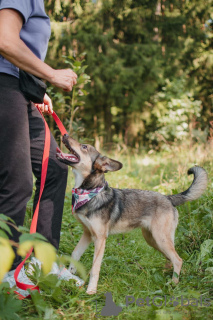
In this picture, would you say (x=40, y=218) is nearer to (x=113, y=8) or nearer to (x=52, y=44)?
(x=52, y=44)

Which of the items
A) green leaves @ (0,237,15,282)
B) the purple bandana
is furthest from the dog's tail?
green leaves @ (0,237,15,282)

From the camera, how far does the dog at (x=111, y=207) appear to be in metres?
3.10

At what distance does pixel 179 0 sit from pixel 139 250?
570 inches

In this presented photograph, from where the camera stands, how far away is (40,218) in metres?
2.77

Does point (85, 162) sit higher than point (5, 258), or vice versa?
point (5, 258)

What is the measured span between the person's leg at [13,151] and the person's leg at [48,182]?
222 millimetres

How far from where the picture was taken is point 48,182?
108 inches

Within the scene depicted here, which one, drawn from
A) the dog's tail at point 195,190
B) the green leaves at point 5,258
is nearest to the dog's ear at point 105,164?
the dog's tail at point 195,190

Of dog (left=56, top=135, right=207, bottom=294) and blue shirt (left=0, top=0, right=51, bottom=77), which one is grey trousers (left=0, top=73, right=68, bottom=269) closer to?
blue shirt (left=0, top=0, right=51, bottom=77)

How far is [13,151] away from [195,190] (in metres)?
2.10

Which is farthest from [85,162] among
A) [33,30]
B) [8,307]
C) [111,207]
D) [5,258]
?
[5,258]

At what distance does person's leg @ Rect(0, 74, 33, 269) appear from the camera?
93.0 inches

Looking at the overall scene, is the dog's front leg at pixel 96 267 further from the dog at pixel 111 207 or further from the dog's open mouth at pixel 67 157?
the dog's open mouth at pixel 67 157

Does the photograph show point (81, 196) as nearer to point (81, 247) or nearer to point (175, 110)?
point (81, 247)
